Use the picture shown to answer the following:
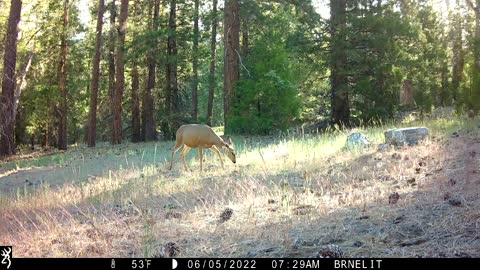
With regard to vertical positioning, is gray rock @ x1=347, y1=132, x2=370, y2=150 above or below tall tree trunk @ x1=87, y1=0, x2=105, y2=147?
below

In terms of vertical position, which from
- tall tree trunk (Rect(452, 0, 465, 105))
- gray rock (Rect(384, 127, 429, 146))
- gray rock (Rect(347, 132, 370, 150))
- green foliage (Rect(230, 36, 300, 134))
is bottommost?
gray rock (Rect(347, 132, 370, 150))

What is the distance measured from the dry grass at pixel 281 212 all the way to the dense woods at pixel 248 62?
9.88 m

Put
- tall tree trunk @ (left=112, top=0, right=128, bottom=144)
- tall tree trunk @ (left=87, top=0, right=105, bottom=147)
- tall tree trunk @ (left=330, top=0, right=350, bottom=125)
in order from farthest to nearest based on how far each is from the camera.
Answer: tall tree trunk @ (left=87, top=0, right=105, bottom=147) < tall tree trunk @ (left=112, top=0, right=128, bottom=144) < tall tree trunk @ (left=330, top=0, right=350, bottom=125)

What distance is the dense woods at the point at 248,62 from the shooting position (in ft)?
61.4

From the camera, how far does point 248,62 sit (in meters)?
20.1

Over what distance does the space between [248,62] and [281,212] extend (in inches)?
609

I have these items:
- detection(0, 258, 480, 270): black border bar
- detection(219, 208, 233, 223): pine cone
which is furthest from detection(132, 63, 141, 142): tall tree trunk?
detection(0, 258, 480, 270): black border bar

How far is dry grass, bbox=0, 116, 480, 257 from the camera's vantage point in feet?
13.0

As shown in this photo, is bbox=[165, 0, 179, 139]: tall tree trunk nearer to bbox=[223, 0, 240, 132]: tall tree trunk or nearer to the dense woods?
the dense woods

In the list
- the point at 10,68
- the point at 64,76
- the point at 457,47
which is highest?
the point at 457,47

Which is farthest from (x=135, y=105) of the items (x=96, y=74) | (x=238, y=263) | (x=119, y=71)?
(x=238, y=263)

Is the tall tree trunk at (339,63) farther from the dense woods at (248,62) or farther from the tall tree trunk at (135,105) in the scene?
the tall tree trunk at (135,105)

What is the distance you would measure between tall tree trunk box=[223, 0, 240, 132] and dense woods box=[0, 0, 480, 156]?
0.04 metres

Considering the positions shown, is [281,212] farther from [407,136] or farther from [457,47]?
[457,47]
